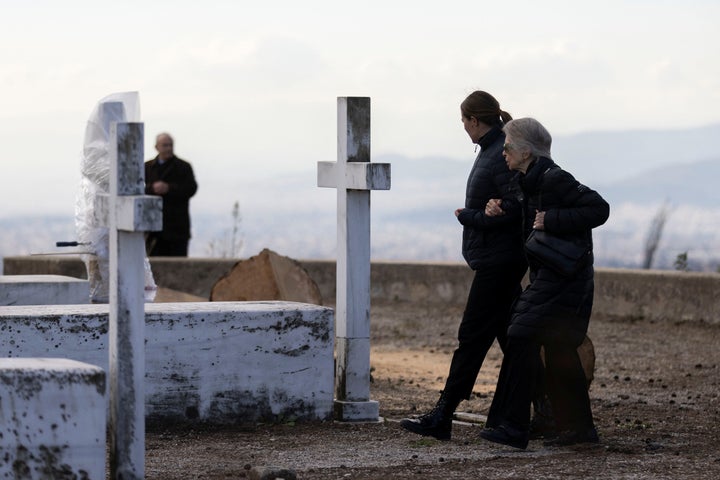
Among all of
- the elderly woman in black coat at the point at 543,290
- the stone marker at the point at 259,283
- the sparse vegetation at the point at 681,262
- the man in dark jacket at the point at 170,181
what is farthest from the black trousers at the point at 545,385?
the sparse vegetation at the point at 681,262

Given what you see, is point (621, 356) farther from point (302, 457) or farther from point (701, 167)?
point (701, 167)

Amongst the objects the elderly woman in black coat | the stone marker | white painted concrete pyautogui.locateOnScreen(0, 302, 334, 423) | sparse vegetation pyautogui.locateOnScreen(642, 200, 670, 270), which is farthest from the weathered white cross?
sparse vegetation pyautogui.locateOnScreen(642, 200, 670, 270)

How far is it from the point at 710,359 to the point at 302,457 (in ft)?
18.7

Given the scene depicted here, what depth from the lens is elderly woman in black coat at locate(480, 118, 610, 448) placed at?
6750mm

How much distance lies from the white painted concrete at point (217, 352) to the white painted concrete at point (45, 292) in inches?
111

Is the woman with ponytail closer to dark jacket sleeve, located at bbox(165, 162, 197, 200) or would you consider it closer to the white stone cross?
the white stone cross

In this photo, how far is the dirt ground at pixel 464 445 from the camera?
6398 mm

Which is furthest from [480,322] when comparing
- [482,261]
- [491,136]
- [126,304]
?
[126,304]

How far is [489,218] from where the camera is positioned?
700 centimetres

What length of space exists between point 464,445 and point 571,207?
1306mm

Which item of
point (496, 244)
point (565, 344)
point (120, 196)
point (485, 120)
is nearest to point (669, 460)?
point (565, 344)

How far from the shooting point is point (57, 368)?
18.0 ft

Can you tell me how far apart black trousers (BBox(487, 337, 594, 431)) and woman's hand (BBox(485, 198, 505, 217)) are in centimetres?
60

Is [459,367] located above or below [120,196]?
below
